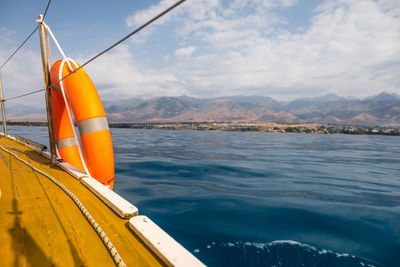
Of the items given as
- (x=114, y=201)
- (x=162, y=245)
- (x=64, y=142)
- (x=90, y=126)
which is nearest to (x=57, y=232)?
(x=114, y=201)

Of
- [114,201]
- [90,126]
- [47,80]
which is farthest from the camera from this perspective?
[47,80]

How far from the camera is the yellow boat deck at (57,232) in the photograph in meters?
1.73

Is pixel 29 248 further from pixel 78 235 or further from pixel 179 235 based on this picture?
pixel 179 235

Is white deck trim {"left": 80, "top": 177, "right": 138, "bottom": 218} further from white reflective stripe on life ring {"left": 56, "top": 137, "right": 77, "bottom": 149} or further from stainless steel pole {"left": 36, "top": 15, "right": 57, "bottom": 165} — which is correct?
white reflective stripe on life ring {"left": 56, "top": 137, "right": 77, "bottom": 149}

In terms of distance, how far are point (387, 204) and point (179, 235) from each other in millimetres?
5194

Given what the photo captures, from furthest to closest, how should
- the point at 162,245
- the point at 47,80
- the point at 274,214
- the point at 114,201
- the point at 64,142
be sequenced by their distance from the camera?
the point at 64,142 < the point at 47,80 < the point at 274,214 < the point at 114,201 < the point at 162,245

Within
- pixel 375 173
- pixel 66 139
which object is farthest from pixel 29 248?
pixel 375 173

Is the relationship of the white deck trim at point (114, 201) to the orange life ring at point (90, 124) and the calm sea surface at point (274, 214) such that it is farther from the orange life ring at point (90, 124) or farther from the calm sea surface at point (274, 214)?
the calm sea surface at point (274, 214)

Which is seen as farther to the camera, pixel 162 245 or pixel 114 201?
pixel 114 201

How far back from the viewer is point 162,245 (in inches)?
70.8

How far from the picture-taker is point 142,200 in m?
5.05

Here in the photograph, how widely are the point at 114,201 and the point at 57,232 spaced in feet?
2.23

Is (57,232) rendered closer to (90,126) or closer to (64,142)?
(90,126)

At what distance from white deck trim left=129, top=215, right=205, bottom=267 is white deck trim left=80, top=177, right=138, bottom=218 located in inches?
8.1
